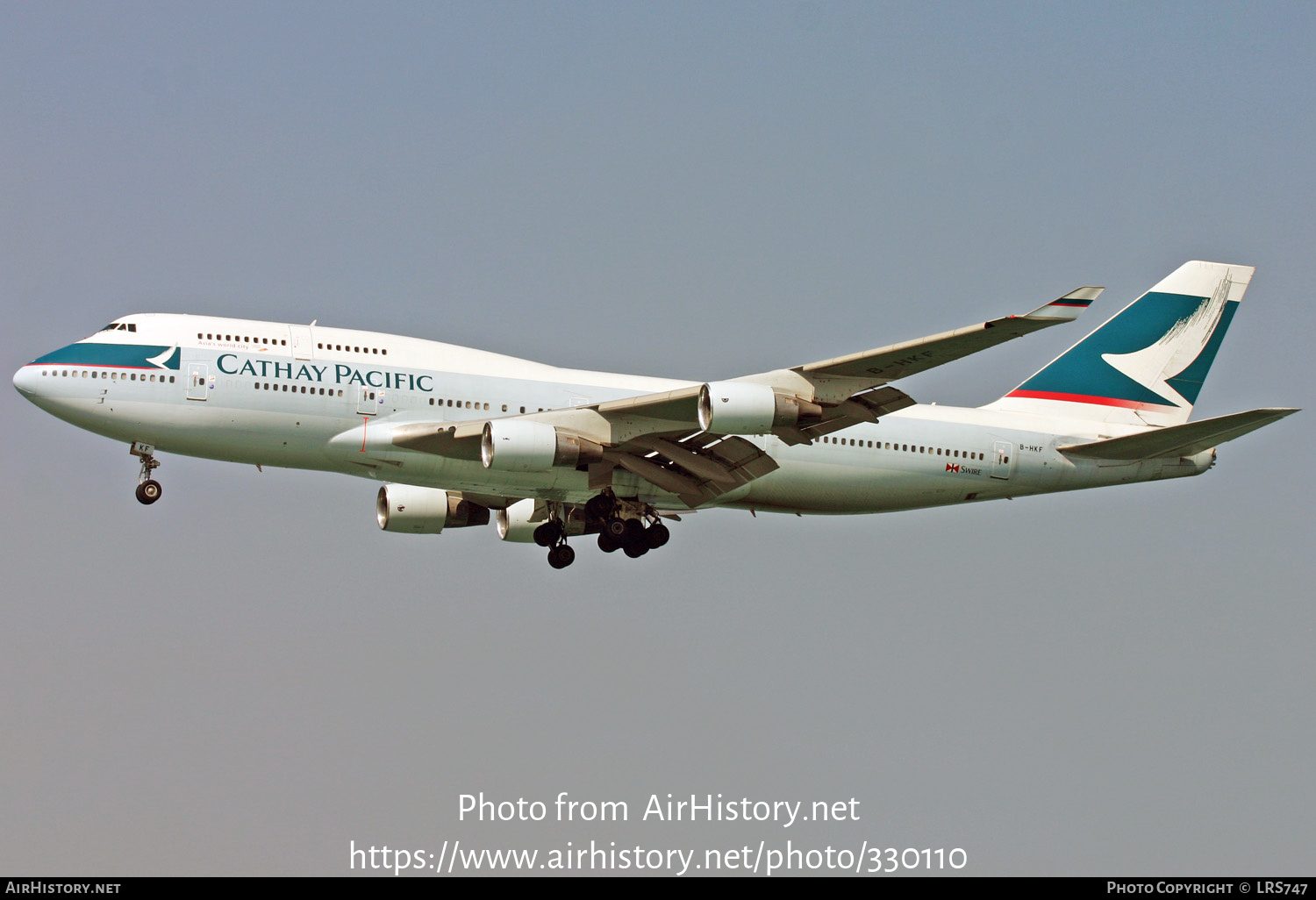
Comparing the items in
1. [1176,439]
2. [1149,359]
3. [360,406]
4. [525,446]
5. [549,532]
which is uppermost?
[1149,359]

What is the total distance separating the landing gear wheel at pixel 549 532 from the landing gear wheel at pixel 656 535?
3260mm

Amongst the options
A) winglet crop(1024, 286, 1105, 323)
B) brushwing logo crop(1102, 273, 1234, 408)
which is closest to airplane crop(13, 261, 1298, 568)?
winglet crop(1024, 286, 1105, 323)

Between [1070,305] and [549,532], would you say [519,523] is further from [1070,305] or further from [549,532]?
[1070,305]

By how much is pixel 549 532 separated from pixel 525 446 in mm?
6794

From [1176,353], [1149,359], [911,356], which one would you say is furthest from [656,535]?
[1176,353]

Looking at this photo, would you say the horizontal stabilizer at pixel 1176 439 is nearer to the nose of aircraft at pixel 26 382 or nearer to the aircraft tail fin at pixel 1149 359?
the aircraft tail fin at pixel 1149 359

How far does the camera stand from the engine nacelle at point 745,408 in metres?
31.5

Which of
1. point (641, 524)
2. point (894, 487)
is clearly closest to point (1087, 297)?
point (894, 487)

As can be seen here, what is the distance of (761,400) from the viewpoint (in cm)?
3156

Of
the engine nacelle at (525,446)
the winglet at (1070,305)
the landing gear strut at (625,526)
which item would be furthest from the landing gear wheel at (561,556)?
the winglet at (1070,305)

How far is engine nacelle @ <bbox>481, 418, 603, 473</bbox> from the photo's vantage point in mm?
32781

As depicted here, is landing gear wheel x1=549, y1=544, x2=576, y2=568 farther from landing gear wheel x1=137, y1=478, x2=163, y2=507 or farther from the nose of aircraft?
the nose of aircraft

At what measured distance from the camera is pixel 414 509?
129 feet

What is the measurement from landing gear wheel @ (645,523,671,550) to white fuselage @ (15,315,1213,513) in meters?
0.99
